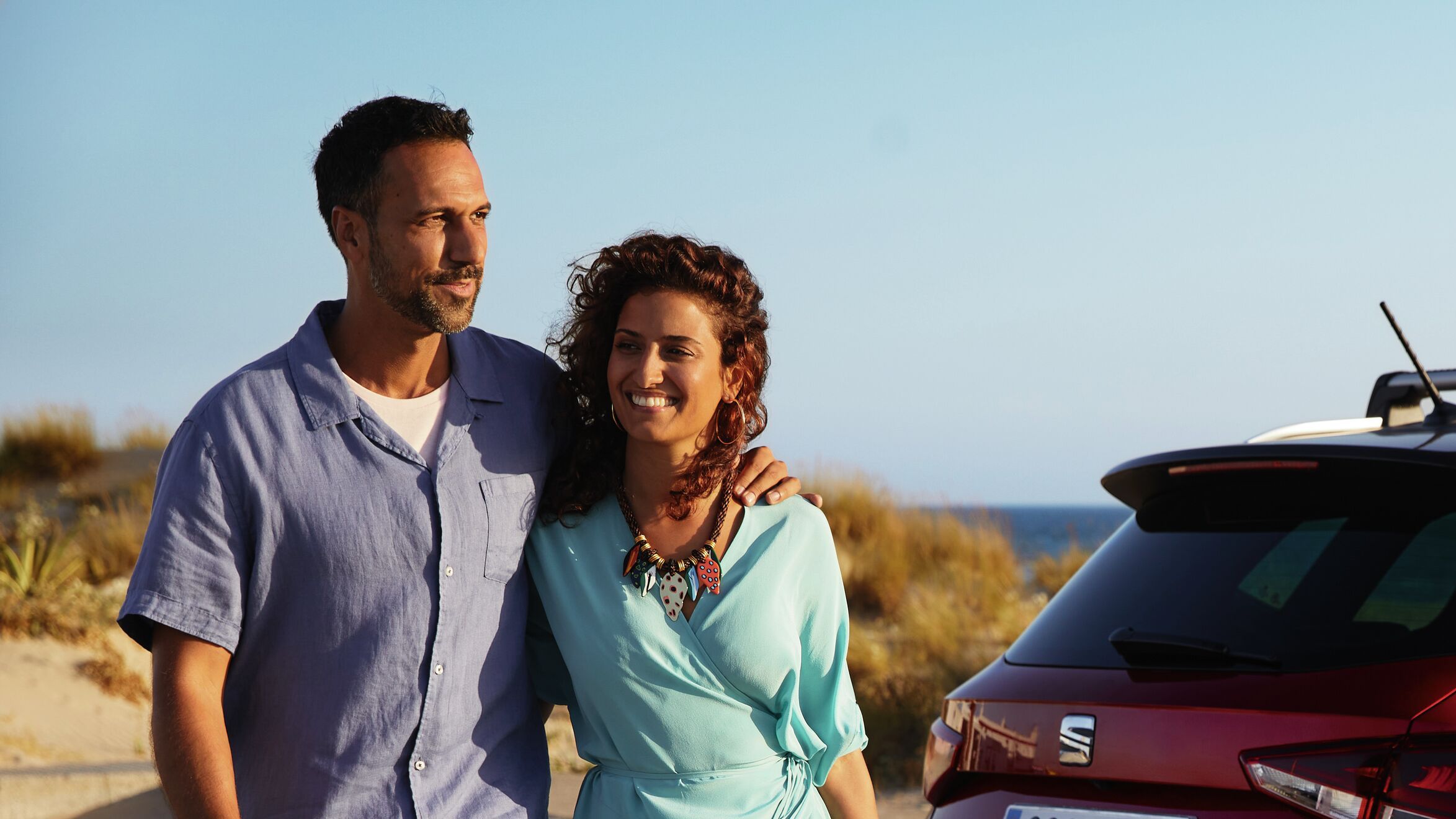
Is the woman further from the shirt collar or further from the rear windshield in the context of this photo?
the rear windshield

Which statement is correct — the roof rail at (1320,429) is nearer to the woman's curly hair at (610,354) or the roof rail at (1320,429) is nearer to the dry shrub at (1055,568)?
the woman's curly hair at (610,354)

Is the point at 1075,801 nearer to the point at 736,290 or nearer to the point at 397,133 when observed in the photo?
the point at 736,290

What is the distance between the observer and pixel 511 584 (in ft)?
8.65

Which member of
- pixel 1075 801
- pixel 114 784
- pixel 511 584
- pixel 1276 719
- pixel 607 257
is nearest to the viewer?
pixel 1276 719

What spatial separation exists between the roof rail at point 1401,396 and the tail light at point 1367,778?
1.48m

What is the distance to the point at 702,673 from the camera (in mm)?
2596

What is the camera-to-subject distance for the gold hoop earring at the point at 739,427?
285cm

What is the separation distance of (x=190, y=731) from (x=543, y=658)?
29.5 inches

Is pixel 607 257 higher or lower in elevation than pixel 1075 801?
higher

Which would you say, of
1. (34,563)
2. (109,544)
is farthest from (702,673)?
(109,544)

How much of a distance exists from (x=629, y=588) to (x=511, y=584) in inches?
9.2

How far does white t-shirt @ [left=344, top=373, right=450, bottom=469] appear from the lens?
256cm

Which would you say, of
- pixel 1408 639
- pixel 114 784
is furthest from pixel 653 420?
pixel 114 784

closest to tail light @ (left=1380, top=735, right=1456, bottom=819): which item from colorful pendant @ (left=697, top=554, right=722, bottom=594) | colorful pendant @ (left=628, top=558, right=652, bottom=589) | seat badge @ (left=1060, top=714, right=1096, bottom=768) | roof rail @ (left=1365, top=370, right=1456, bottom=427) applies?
seat badge @ (left=1060, top=714, right=1096, bottom=768)
